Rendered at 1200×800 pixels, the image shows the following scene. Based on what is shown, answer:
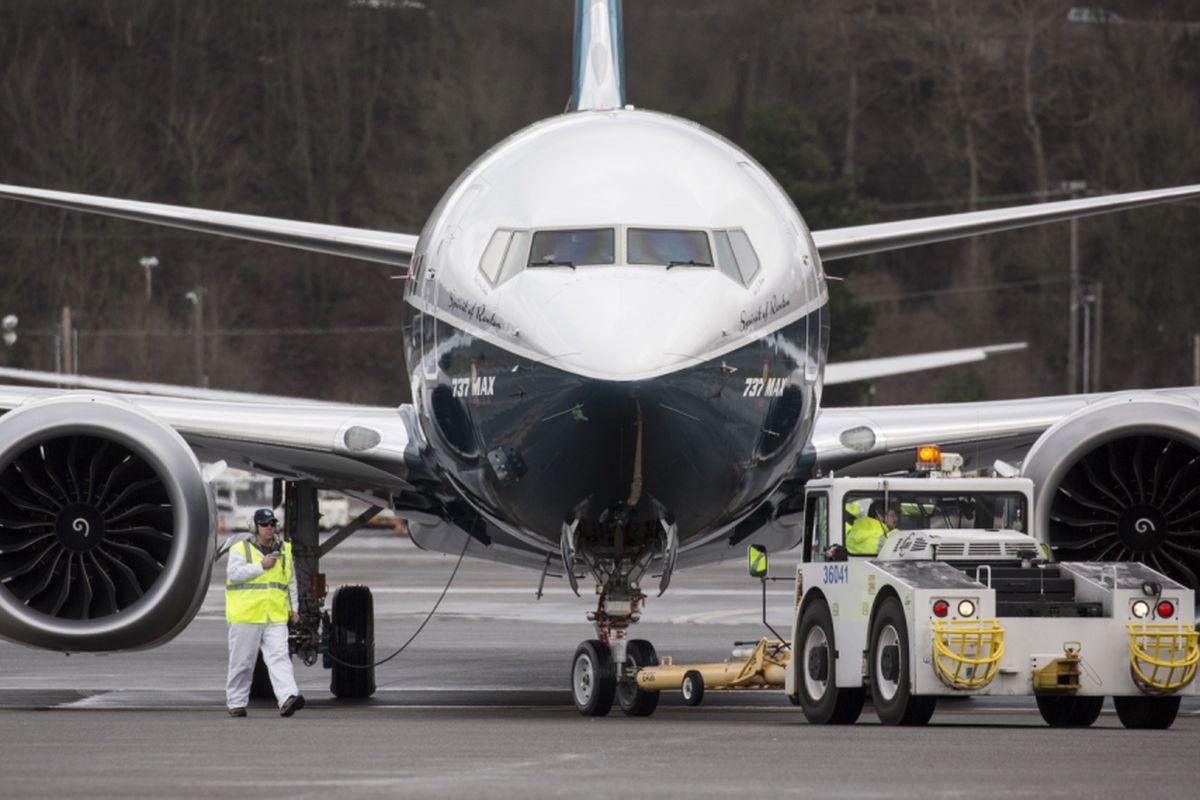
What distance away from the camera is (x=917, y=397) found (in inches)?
2968

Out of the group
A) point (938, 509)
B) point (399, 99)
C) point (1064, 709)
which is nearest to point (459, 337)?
point (938, 509)

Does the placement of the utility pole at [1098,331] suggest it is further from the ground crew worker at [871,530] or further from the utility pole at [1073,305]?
the ground crew worker at [871,530]

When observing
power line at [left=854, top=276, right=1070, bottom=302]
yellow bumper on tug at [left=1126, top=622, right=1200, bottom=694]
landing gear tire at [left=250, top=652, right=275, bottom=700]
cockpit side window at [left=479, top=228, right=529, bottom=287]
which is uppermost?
power line at [left=854, top=276, right=1070, bottom=302]

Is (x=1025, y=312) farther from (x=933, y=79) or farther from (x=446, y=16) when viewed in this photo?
(x=446, y=16)

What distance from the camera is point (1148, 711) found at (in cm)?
1428

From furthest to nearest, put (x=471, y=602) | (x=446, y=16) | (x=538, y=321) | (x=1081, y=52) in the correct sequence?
(x=1081, y=52) → (x=446, y=16) → (x=471, y=602) → (x=538, y=321)

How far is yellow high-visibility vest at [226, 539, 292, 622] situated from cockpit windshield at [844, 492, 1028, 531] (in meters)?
4.00

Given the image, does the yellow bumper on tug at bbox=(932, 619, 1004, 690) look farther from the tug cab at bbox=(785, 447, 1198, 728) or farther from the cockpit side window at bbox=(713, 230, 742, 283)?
the cockpit side window at bbox=(713, 230, 742, 283)

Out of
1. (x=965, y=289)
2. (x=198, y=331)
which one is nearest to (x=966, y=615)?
(x=198, y=331)

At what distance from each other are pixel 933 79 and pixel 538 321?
62.5 m

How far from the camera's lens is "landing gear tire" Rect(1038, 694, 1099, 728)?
14.8 meters

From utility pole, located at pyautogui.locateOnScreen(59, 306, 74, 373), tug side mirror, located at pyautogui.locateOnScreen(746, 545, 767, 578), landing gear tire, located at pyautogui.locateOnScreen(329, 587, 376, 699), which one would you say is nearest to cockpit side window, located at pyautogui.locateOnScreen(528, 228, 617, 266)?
tug side mirror, located at pyautogui.locateOnScreen(746, 545, 767, 578)

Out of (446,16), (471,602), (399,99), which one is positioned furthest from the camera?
(399,99)

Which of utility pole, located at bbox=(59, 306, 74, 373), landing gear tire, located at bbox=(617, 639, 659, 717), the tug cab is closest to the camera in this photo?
the tug cab
